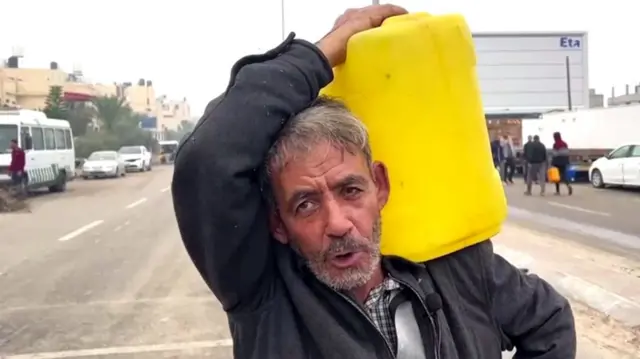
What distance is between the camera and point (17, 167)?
2197 centimetres

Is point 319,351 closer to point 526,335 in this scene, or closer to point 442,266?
point 442,266

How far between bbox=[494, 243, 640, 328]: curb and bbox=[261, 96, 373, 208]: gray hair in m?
5.23

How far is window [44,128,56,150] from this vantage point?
82.8 feet

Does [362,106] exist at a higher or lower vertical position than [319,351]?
higher

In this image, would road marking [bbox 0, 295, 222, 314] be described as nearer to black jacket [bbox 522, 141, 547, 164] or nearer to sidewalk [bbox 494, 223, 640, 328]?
sidewalk [bbox 494, 223, 640, 328]

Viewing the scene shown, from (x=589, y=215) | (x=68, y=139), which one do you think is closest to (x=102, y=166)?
(x=68, y=139)

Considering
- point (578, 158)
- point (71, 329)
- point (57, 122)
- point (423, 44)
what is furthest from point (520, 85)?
point (423, 44)

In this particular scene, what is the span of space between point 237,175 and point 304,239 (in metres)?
0.22

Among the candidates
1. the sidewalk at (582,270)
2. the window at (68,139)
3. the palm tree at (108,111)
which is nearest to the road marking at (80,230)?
the sidewalk at (582,270)

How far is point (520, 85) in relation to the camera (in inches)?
1064

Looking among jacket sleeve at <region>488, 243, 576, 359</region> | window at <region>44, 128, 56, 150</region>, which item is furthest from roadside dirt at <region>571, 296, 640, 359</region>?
window at <region>44, 128, 56, 150</region>

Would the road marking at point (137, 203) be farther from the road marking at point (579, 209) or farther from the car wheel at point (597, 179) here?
the car wheel at point (597, 179)

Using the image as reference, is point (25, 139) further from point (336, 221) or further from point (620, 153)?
point (336, 221)

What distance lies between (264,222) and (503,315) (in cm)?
62
